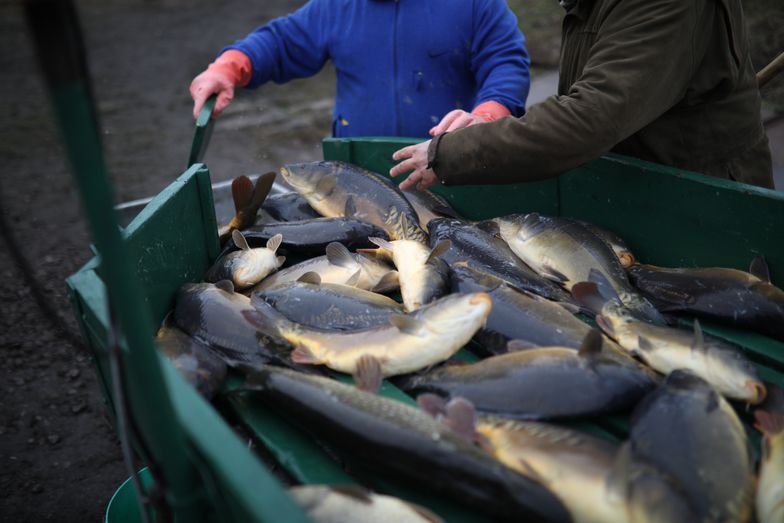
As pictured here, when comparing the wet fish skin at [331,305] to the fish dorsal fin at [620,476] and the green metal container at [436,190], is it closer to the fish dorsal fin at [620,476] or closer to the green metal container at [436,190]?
the green metal container at [436,190]

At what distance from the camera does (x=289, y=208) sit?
3104 millimetres

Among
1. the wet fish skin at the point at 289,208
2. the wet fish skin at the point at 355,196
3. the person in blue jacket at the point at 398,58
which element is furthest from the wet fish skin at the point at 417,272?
the person in blue jacket at the point at 398,58

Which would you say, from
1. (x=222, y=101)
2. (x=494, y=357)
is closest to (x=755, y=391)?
(x=494, y=357)

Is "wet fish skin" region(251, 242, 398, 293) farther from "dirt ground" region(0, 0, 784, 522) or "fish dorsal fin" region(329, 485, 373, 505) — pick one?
"fish dorsal fin" region(329, 485, 373, 505)

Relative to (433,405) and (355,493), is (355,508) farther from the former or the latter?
(433,405)

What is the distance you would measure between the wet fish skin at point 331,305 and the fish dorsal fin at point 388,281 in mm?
114

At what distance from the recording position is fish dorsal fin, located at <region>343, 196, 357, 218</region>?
9.39ft

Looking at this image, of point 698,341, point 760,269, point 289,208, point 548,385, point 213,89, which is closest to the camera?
point 548,385

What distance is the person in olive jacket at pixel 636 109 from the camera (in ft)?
7.08

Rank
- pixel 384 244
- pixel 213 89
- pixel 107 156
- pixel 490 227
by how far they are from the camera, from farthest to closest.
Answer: pixel 107 156 < pixel 213 89 < pixel 490 227 < pixel 384 244

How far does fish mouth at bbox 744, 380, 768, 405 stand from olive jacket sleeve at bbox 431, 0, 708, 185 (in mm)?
914

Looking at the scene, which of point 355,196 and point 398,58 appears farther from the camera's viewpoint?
point 398,58

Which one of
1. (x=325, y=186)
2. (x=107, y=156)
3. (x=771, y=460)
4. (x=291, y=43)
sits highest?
(x=291, y=43)

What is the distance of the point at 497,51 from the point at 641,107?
1.44 metres
